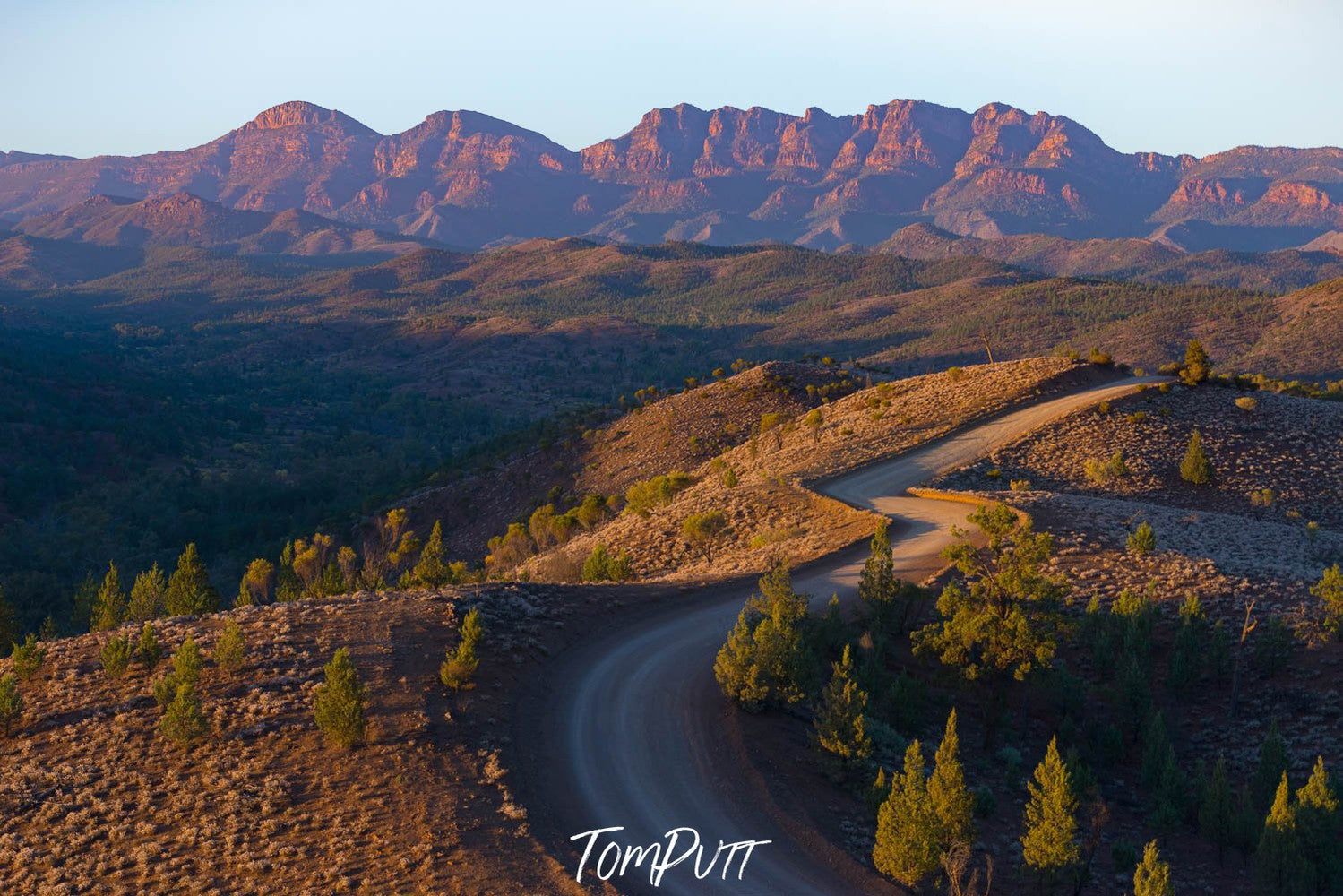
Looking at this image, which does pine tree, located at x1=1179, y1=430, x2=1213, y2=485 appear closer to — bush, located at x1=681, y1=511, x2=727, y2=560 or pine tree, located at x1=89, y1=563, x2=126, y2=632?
bush, located at x1=681, y1=511, x2=727, y2=560

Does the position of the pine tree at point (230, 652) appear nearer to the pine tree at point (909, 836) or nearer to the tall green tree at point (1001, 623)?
the pine tree at point (909, 836)

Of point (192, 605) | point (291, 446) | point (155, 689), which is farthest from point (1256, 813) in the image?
point (291, 446)

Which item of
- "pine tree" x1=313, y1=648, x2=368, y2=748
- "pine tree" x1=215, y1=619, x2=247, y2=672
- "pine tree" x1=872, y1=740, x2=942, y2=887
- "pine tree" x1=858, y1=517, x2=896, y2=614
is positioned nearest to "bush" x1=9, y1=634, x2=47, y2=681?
"pine tree" x1=215, y1=619, x2=247, y2=672

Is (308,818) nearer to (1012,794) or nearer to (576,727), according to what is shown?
(576,727)

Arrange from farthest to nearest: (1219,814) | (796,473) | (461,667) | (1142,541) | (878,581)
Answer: (796,473) → (1142,541) → (878,581) → (461,667) → (1219,814)

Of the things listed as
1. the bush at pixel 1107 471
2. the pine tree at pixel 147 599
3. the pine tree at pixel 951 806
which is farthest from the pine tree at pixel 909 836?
the bush at pixel 1107 471

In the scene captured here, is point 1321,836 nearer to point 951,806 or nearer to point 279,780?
point 951,806

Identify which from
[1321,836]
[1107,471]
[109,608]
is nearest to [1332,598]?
[1321,836]
